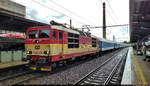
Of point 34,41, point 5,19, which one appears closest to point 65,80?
point 34,41

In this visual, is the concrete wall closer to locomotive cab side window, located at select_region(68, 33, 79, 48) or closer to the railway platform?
locomotive cab side window, located at select_region(68, 33, 79, 48)

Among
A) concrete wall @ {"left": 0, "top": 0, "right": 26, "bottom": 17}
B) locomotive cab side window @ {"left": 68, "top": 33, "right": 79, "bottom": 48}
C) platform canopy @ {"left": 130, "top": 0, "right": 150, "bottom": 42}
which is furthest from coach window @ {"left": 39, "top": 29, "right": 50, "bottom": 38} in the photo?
concrete wall @ {"left": 0, "top": 0, "right": 26, "bottom": 17}

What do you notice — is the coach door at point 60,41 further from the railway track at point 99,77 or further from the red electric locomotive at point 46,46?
the railway track at point 99,77

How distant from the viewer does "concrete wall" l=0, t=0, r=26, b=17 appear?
40672 mm

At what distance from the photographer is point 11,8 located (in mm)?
44031

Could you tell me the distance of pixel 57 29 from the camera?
8859mm

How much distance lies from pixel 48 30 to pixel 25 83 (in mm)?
3673

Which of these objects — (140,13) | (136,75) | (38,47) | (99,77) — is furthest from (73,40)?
(140,13)

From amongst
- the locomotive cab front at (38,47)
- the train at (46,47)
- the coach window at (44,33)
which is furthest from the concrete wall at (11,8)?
the coach window at (44,33)

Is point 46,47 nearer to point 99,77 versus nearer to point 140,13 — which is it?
point 99,77

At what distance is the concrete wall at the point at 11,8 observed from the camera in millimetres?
40672

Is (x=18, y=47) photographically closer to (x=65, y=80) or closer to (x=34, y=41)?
(x=34, y=41)

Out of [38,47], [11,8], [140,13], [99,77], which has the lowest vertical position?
[99,77]

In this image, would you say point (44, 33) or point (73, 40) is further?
point (73, 40)
